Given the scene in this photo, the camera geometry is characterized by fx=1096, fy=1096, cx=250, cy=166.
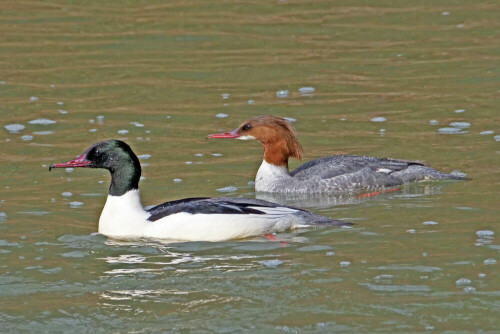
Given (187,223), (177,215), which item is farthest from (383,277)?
(177,215)

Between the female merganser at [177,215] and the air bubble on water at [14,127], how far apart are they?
15.2 feet

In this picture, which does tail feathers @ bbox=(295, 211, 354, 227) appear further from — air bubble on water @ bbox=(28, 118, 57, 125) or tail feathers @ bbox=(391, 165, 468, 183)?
air bubble on water @ bbox=(28, 118, 57, 125)

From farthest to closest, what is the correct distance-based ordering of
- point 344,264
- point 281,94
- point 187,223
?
point 281,94, point 187,223, point 344,264

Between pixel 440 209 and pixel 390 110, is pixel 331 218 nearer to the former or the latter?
pixel 440 209

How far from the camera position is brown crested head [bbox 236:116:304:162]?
42.6 ft

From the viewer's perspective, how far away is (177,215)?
1057 centimetres

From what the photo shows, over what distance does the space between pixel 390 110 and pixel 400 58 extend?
9.95ft

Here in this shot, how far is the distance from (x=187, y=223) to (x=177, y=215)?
14 centimetres

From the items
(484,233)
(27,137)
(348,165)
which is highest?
(27,137)

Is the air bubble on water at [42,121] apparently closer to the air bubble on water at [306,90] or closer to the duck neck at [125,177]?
the air bubble on water at [306,90]

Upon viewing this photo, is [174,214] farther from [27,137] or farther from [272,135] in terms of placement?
[27,137]

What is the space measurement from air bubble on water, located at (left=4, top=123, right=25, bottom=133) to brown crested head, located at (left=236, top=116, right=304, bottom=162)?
154 inches

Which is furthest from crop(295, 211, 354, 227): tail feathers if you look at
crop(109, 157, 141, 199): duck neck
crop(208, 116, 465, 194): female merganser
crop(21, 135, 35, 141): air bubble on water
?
crop(21, 135, 35, 141): air bubble on water

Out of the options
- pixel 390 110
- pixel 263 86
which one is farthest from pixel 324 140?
pixel 263 86
